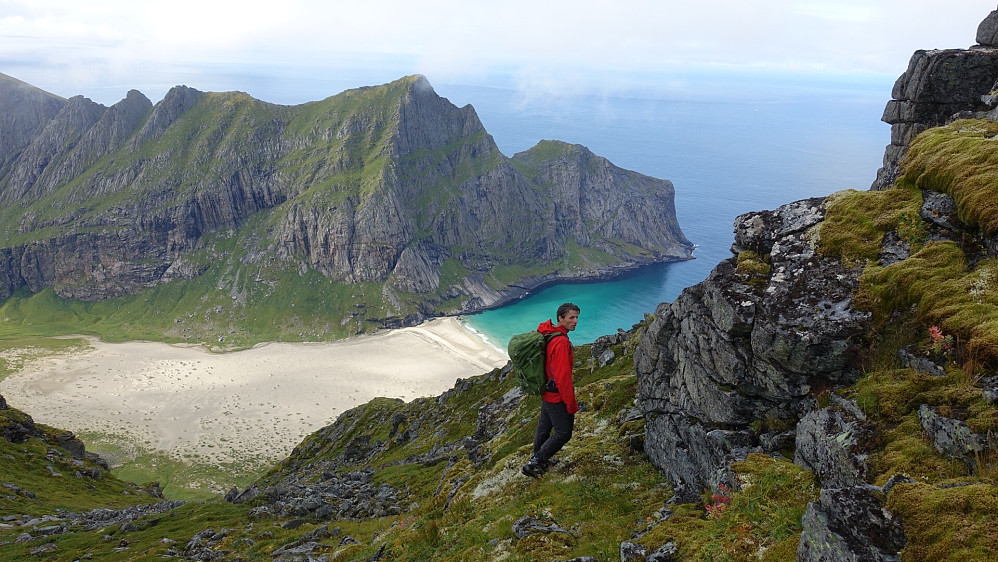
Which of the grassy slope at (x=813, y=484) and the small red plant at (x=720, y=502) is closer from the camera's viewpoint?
the grassy slope at (x=813, y=484)

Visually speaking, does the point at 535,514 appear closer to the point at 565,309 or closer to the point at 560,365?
the point at 560,365

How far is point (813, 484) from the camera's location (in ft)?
32.2

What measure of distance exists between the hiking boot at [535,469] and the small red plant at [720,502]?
6.55m

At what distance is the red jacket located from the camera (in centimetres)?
1366

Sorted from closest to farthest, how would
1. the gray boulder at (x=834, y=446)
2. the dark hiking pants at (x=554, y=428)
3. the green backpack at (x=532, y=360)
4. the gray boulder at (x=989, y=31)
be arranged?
the gray boulder at (x=834, y=446) → the green backpack at (x=532, y=360) → the dark hiking pants at (x=554, y=428) → the gray boulder at (x=989, y=31)

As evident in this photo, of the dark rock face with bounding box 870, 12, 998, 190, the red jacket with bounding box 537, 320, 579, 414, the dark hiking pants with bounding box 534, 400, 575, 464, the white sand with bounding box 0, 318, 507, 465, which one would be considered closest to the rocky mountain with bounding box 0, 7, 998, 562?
the dark rock face with bounding box 870, 12, 998, 190

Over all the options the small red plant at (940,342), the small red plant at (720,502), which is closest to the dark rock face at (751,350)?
the small red plant at (720,502)

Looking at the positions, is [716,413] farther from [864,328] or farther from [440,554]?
[440,554]

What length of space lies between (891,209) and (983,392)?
8105 millimetres

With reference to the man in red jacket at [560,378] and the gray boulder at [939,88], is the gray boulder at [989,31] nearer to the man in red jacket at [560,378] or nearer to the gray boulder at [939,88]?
the gray boulder at [939,88]

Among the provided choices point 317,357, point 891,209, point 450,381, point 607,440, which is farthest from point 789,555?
point 317,357

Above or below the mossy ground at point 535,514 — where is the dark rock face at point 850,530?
above

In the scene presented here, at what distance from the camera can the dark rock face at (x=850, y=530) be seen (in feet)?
21.9

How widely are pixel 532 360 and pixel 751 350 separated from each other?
21.4 feet
